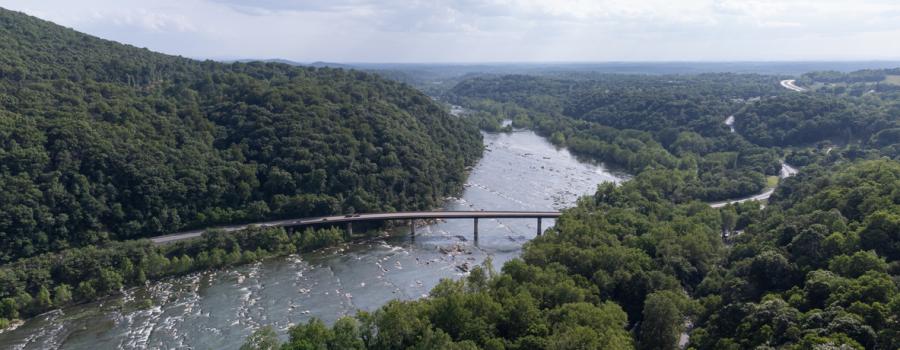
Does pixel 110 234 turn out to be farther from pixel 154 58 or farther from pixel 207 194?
pixel 154 58

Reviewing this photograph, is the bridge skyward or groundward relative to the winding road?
skyward

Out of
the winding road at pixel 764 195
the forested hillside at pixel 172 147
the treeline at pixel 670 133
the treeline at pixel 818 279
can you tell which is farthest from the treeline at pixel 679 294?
the forested hillside at pixel 172 147

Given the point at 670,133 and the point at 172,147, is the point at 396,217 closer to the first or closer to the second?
the point at 172,147

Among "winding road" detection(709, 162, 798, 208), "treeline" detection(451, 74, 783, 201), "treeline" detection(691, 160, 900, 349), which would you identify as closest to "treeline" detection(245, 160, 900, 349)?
"treeline" detection(691, 160, 900, 349)

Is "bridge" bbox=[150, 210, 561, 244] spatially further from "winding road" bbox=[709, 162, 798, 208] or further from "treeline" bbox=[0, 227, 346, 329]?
"winding road" bbox=[709, 162, 798, 208]

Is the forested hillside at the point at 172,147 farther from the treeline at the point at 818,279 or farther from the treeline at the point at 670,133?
the treeline at the point at 818,279

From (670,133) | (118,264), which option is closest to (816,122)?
(670,133)

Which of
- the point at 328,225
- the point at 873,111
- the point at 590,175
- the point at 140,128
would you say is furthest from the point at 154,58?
the point at 873,111
